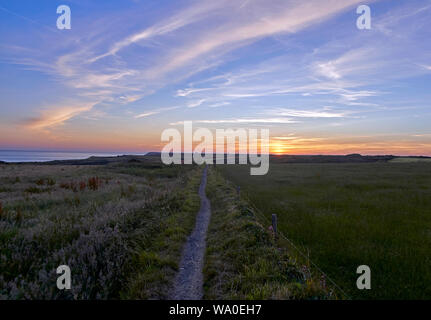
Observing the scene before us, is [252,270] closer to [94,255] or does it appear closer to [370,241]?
[94,255]

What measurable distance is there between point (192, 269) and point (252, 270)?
6.54ft

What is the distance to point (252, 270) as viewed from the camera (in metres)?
6.42

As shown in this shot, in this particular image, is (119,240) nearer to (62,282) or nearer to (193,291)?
(62,282)

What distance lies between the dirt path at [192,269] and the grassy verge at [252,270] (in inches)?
9.7

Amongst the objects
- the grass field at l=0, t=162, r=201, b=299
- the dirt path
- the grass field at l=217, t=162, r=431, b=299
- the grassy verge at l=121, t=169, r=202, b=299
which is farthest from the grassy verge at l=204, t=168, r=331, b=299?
the grass field at l=217, t=162, r=431, b=299

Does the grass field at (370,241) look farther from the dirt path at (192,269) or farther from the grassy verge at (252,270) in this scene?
the dirt path at (192,269)

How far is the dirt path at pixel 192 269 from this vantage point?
5.80 m

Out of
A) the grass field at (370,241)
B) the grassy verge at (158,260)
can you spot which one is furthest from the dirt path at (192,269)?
the grass field at (370,241)

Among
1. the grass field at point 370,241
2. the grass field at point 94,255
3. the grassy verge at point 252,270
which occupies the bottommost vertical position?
the grass field at point 370,241

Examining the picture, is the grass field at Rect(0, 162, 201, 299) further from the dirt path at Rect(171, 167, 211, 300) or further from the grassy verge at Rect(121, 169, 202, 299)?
the dirt path at Rect(171, 167, 211, 300)

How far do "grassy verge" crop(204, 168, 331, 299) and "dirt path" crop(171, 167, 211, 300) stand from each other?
25cm

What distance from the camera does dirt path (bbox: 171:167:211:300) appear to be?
5.80 metres

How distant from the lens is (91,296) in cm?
533
